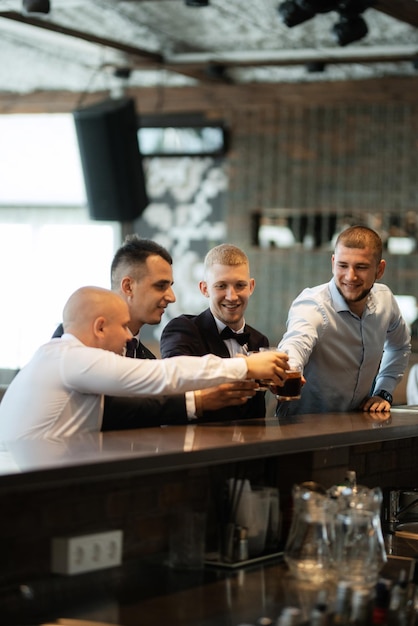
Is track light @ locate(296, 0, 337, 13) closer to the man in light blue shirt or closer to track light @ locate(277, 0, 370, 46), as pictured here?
track light @ locate(277, 0, 370, 46)

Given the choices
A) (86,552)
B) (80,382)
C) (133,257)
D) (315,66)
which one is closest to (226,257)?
(133,257)

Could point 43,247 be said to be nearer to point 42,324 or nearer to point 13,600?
point 42,324

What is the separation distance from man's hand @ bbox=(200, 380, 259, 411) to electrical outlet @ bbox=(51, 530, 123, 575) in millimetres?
891

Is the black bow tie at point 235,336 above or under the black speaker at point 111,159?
under

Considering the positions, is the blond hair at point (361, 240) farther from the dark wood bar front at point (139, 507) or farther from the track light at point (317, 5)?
the track light at point (317, 5)

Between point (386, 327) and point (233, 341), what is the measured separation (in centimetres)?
74

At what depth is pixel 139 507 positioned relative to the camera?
2.62 m

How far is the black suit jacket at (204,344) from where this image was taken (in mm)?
3891

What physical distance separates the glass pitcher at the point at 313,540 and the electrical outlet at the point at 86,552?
0.51 metres

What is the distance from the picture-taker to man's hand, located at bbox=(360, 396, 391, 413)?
4.24 metres

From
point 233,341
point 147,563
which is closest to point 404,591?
point 147,563

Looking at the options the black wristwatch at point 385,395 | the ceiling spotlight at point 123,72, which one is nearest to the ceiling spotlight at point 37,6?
the black wristwatch at point 385,395

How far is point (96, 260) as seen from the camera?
10.4 m

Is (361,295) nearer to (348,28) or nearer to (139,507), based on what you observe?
(139,507)
